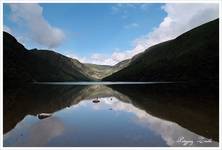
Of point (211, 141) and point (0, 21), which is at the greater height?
point (0, 21)

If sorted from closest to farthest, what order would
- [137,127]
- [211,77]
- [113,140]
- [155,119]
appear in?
1. [113,140]
2. [137,127]
3. [155,119]
4. [211,77]

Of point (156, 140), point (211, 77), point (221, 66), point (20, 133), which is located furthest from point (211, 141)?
point (211, 77)

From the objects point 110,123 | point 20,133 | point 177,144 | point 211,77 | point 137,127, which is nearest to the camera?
point 177,144

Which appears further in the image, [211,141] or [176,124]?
[176,124]

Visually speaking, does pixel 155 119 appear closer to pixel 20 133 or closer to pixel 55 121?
pixel 55 121

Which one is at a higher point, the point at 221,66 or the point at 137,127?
the point at 221,66

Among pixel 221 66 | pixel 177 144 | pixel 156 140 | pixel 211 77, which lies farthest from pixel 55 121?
pixel 211 77

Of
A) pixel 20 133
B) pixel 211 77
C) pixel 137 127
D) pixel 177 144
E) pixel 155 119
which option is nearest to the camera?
pixel 177 144

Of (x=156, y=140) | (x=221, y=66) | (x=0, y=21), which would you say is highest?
(x=0, y=21)

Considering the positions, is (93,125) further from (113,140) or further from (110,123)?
(113,140)
